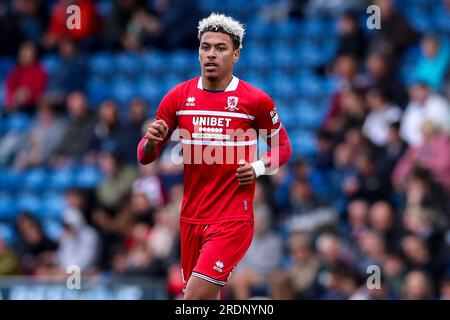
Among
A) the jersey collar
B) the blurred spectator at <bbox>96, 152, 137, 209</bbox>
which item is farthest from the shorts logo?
the blurred spectator at <bbox>96, 152, 137, 209</bbox>

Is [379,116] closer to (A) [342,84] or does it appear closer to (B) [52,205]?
(A) [342,84]

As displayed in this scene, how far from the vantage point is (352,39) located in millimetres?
15391

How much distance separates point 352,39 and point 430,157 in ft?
10.6

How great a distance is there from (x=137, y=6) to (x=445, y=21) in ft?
16.6

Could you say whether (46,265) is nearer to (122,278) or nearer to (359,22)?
(122,278)

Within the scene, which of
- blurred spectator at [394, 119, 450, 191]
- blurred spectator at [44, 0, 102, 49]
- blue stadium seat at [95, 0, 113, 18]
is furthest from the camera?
blue stadium seat at [95, 0, 113, 18]

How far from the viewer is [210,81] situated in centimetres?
778

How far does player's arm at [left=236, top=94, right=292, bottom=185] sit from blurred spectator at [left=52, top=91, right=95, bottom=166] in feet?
27.8

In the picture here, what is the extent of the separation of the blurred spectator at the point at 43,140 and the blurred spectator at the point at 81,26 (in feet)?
5.24

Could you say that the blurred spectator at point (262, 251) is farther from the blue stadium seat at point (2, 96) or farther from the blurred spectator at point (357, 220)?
the blue stadium seat at point (2, 96)

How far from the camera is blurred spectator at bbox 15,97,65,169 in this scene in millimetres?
16672

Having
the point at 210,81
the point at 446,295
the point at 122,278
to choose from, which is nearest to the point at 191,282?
the point at 210,81
